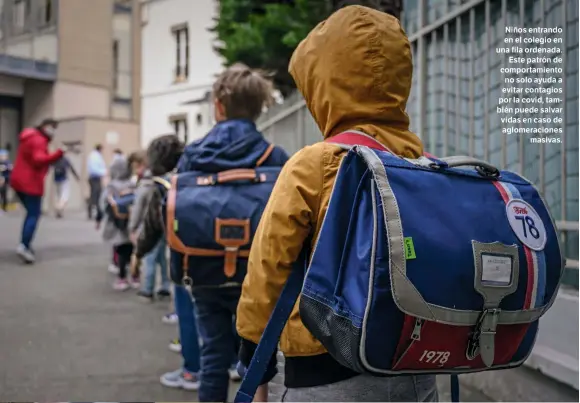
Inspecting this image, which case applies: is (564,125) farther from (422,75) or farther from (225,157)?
(225,157)

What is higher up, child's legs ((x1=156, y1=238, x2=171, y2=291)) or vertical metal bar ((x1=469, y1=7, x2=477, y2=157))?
vertical metal bar ((x1=469, y1=7, x2=477, y2=157))

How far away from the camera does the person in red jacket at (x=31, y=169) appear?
5.88 m

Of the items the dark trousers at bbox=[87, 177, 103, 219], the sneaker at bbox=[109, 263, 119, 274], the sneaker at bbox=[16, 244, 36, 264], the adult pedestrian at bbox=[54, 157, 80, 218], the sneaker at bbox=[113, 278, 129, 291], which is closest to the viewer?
the sneaker at bbox=[16, 244, 36, 264]

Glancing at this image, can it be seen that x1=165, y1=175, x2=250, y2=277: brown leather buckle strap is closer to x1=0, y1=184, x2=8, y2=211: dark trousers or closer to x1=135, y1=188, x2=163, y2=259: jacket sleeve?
x1=135, y1=188, x2=163, y2=259: jacket sleeve

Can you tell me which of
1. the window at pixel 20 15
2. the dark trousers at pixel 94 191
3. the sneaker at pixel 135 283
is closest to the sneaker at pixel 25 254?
the sneaker at pixel 135 283

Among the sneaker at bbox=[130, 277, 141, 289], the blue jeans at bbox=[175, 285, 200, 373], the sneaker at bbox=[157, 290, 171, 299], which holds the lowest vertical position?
the sneaker at bbox=[157, 290, 171, 299]

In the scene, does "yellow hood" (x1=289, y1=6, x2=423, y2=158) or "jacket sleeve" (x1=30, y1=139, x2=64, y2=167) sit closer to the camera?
"yellow hood" (x1=289, y1=6, x2=423, y2=158)

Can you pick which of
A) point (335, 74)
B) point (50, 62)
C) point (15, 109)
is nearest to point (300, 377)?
point (335, 74)

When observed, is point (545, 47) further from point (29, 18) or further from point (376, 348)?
point (29, 18)

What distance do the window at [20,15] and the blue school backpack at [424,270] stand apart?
2.93 meters

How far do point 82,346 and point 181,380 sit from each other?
82 cm

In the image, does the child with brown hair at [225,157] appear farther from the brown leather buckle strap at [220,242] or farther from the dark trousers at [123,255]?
the dark trousers at [123,255]

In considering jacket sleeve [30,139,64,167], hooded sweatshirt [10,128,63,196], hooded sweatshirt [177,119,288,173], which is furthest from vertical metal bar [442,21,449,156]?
jacket sleeve [30,139,64,167]

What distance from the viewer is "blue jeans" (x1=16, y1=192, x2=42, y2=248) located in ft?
19.6
